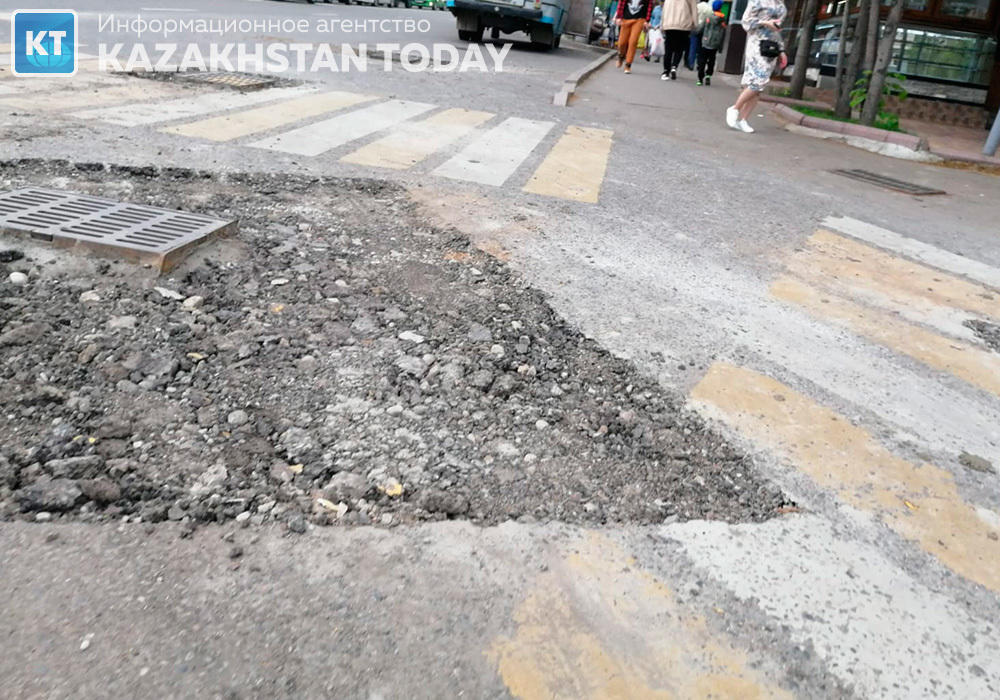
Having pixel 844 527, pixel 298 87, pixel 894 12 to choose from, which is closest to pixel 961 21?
pixel 894 12

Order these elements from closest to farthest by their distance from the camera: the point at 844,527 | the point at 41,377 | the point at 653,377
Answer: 1. the point at 844,527
2. the point at 41,377
3. the point at 653,377

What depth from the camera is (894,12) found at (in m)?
9.70

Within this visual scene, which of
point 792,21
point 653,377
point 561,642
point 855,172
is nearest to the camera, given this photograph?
point 561,642

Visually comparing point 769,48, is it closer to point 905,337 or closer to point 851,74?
point 851,74

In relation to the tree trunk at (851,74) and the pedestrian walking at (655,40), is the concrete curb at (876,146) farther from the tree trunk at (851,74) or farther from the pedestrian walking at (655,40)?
the pedestrian walking at (655,40)

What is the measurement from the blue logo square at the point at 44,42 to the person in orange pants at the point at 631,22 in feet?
33.8

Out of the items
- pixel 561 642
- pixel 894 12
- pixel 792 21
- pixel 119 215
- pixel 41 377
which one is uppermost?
pixel 792 21

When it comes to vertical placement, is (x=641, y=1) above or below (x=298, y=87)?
above

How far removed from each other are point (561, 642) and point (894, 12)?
1034 centimetres

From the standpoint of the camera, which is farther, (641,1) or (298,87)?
(641,1)

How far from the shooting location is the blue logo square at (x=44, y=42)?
8.18 meters

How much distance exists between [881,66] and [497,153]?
622cm

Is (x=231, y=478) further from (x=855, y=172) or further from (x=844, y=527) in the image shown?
(x=855, y=172)

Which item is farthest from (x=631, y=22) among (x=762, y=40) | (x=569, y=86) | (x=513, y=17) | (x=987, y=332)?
(x=987, y=332)
